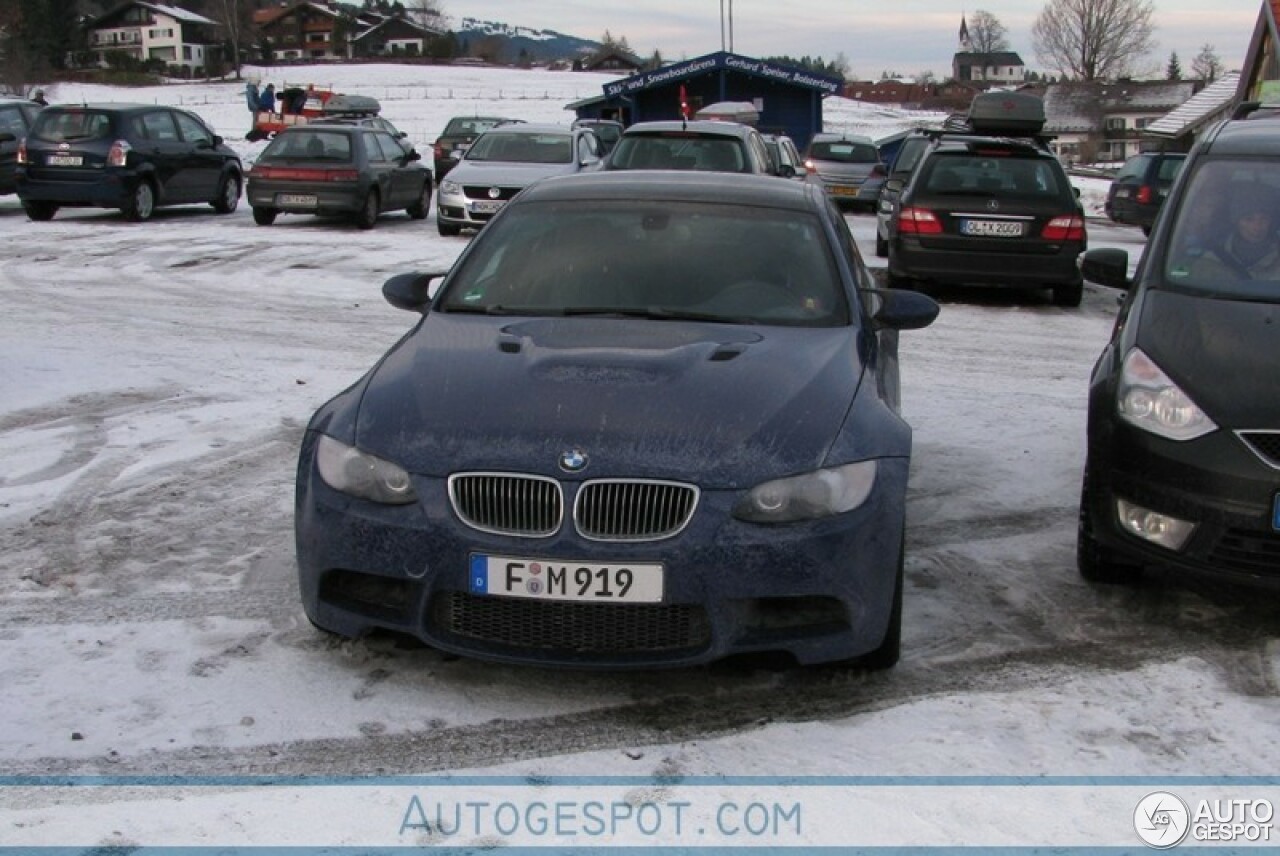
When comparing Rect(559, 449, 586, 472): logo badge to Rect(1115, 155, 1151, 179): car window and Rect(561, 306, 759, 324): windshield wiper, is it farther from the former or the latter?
Rect(1115, 155, 1151, 179): car window

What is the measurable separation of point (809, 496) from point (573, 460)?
673 mm

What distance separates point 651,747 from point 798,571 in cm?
63

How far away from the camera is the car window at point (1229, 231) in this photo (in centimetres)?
540

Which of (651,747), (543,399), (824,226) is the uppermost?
(824,226)

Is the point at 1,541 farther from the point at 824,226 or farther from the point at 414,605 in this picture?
the point at 824,226

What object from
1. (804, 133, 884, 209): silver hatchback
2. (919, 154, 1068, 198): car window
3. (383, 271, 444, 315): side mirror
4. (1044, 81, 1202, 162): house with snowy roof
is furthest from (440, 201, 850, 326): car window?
(1044, 81, 1202, 162): house with snowy roof

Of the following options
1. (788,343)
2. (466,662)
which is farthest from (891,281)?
(466,662)

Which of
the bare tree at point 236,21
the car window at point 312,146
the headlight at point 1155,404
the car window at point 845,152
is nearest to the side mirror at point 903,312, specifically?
the headlight at point 1155,404

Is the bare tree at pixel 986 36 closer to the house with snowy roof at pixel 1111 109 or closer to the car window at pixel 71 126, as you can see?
the house with snowy roof at pixel 1111 109

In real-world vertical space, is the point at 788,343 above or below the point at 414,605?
above

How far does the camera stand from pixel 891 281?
13.7 m

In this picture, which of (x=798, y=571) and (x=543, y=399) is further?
(x=543, y=399)

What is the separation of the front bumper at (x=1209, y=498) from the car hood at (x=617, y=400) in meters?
1.02

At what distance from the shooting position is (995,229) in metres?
12.7
